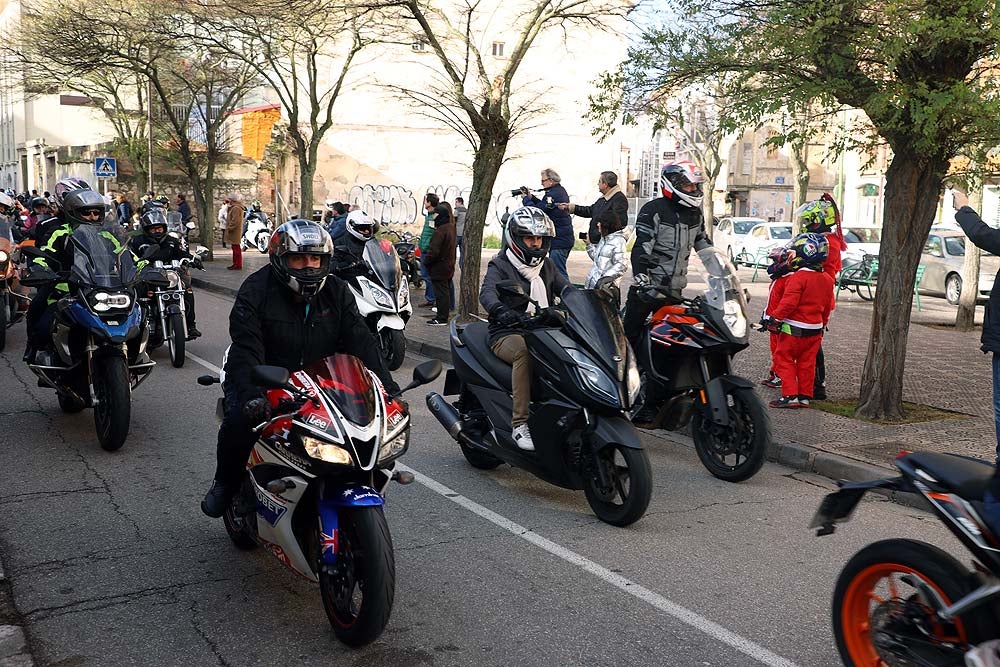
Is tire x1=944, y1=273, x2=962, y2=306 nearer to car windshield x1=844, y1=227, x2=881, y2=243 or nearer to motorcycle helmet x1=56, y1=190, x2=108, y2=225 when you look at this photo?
car windshield x1=844, y1=227, x2=881, y2=243

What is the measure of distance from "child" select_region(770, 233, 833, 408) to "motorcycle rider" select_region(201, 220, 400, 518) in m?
5.58

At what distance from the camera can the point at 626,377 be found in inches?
232

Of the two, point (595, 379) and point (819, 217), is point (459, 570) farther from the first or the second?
→ point (819, 217)

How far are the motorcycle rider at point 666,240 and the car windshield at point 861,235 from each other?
21.6 metres

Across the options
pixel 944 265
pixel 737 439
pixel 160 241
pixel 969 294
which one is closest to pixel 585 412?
pixel 737 439

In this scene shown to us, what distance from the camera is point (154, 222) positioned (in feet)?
40.3

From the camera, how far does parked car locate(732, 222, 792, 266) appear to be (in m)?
31.7

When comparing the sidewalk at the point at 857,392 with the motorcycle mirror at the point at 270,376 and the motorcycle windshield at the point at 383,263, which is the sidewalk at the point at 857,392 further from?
the motorcycle mirror at the point at 270,376

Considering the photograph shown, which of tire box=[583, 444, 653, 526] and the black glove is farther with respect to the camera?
tire box=[583, 444, 653, 526]

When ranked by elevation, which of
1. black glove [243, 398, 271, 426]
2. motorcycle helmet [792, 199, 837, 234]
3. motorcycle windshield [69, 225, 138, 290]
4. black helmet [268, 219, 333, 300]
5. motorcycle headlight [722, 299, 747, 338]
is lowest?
black glove [243, 398, 271, 426]

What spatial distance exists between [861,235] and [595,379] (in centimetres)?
2521

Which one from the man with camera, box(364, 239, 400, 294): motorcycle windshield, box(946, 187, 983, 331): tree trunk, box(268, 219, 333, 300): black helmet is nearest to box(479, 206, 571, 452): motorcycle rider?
box(268, 219, 333, 300): black helmet

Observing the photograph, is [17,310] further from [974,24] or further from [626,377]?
[974,24]

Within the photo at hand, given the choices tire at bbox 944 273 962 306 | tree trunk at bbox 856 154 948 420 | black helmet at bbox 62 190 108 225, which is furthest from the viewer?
tire at bbox 944 273 962 306
